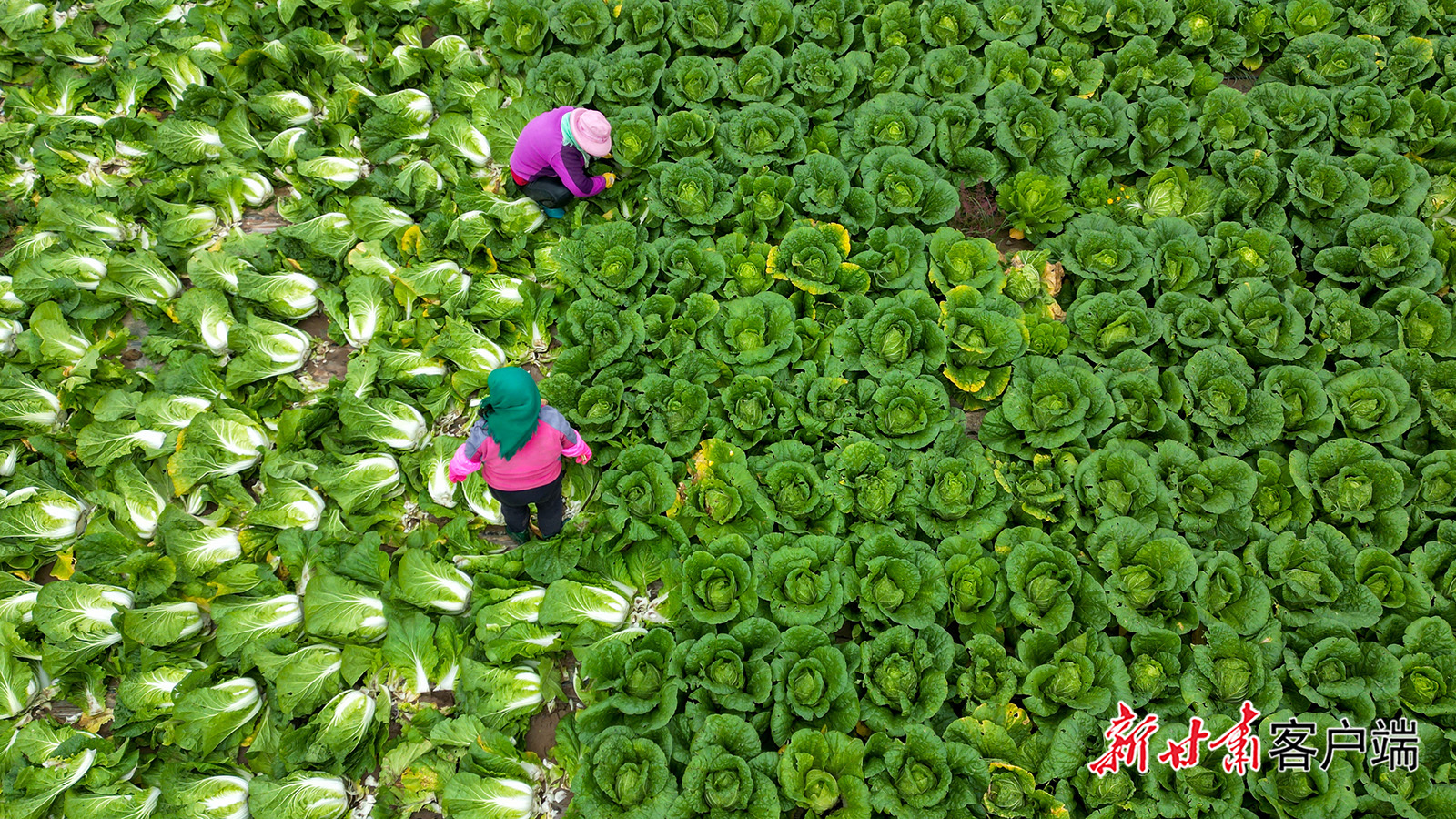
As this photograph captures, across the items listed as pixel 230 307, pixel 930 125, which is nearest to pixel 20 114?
pixel 230 307

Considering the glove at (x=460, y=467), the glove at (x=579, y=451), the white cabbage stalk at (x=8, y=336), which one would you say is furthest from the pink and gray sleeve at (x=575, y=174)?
the white cabbage stalk at (x=8, y=336)

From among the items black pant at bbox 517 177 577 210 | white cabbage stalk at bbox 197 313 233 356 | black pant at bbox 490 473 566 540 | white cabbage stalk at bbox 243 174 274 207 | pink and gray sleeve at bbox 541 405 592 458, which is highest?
black pant at bbox 517 177 577 210

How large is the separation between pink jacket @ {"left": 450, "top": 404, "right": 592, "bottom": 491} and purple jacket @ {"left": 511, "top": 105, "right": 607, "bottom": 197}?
8.07ft

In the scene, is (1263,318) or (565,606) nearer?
(565,606)

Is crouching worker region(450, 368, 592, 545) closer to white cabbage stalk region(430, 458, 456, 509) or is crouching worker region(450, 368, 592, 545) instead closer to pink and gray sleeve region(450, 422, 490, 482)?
pink and gray sleeve region(450, 422, 490, 482)

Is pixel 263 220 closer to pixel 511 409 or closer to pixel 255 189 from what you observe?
pixel 255 189

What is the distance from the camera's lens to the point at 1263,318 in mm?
5551

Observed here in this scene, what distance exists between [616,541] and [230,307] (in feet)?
13.6

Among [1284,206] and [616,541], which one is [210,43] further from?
[1284,206]

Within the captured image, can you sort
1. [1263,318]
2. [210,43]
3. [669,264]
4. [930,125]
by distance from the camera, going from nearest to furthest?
1. [1263,318]
2. [669,264]
3. [930,125]
4. [210,43]

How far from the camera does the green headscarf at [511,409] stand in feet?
13.2

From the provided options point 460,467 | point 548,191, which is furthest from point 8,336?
point 460,467

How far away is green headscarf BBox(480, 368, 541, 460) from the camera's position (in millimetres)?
4027

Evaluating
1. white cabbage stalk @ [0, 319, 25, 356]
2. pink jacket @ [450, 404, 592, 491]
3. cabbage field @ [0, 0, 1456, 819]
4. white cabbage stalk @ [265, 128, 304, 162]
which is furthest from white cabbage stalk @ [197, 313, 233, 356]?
pink jacket @ [450, 404, 592, 491]
